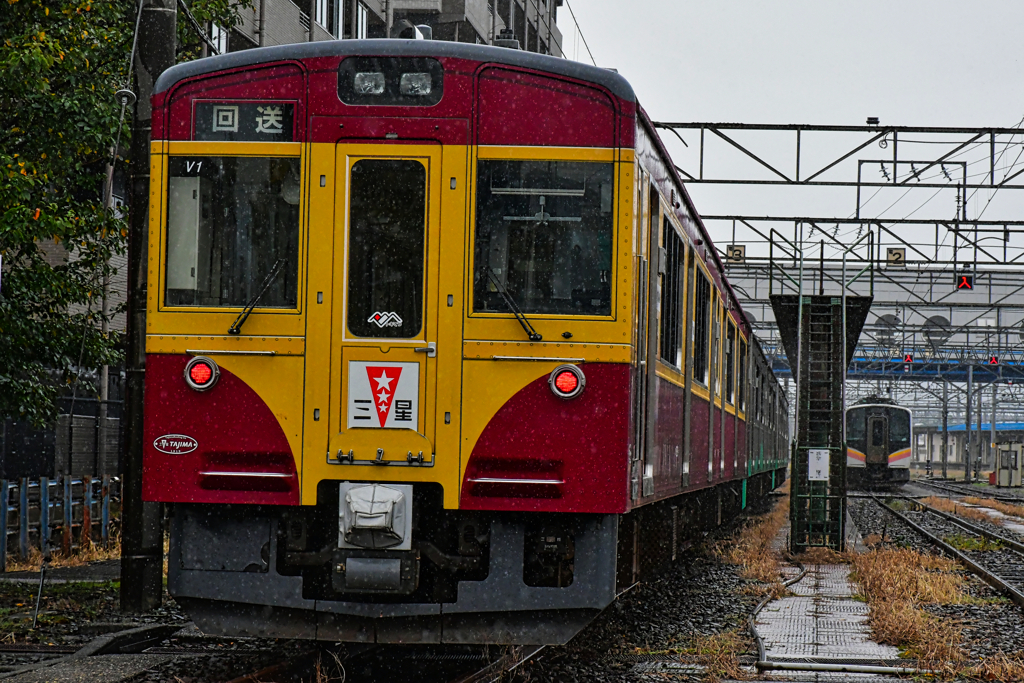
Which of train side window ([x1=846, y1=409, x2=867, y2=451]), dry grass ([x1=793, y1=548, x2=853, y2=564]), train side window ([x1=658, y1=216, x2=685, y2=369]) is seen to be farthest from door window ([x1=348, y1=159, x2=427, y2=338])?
train side window ([x1=846, y1=409, x2=867, y2=451])

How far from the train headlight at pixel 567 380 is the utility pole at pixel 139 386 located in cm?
325

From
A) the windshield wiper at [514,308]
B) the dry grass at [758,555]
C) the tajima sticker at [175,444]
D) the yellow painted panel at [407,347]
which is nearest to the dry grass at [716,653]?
the yellow painted panel at [407,347]

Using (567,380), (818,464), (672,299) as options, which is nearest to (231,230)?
(567,380)

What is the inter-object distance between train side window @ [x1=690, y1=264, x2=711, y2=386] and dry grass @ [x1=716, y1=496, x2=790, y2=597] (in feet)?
7.25

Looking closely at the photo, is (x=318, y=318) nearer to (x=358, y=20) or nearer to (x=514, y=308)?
(x=514, y=308)

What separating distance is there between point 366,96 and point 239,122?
0.68m

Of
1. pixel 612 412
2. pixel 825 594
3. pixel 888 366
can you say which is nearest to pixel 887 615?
pixel 825 594

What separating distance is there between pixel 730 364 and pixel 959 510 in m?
18.4

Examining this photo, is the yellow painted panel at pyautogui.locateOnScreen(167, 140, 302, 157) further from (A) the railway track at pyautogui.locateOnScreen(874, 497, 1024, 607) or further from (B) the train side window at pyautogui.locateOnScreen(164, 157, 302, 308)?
(A) the railway track at pyautogui.locateOnScreen(874, 497, 1024, 607)

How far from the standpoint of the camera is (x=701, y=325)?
35.2 feet

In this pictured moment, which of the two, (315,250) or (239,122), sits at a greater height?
(239,122)

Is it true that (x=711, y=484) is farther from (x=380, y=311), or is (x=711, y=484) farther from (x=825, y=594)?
(x=380, y=311)

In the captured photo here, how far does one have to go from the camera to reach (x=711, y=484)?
12.0m

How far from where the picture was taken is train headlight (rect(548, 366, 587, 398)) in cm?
623
